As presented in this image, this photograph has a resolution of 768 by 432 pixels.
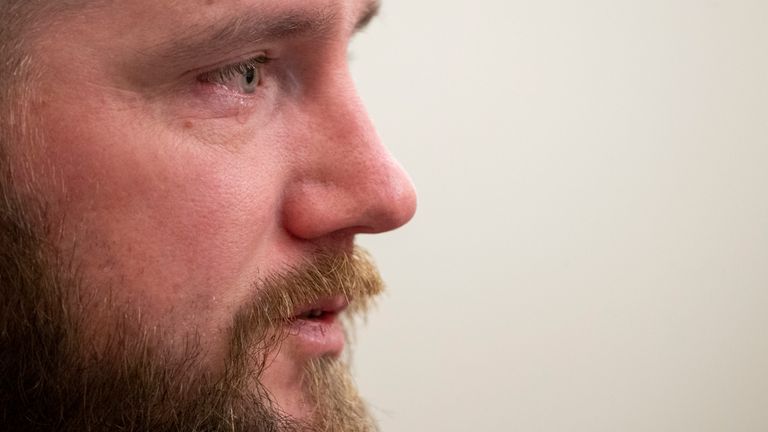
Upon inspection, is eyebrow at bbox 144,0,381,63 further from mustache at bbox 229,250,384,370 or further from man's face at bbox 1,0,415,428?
mustache at bbox 229,250,384,370

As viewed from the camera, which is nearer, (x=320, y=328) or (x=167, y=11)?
(x=167, y=11)

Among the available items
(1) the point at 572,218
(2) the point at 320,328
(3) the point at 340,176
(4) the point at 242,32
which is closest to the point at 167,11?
(4) the point at 242,32

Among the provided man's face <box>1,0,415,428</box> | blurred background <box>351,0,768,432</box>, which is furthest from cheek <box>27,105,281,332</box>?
blurred background <box>351,0,768,432</box>

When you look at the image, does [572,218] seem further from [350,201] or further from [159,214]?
[159,214]

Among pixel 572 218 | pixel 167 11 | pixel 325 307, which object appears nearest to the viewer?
pixel 167 11

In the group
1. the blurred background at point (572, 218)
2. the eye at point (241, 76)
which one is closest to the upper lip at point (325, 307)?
the eye at point (241, 76)

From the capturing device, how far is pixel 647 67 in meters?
1.87

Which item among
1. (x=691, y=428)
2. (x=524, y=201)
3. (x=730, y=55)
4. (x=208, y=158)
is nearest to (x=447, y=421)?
(x=524, y=201)

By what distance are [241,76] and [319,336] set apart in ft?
0.82

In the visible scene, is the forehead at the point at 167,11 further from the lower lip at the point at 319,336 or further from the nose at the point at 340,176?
the lower lip at the point at 319,336

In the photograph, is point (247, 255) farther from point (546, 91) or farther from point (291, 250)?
point (546, 91)

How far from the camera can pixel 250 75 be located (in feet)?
2.36

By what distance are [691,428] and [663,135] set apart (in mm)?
666

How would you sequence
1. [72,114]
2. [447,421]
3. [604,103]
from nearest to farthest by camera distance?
1. [72,114]
2. [447,421]
3. [604,103]
